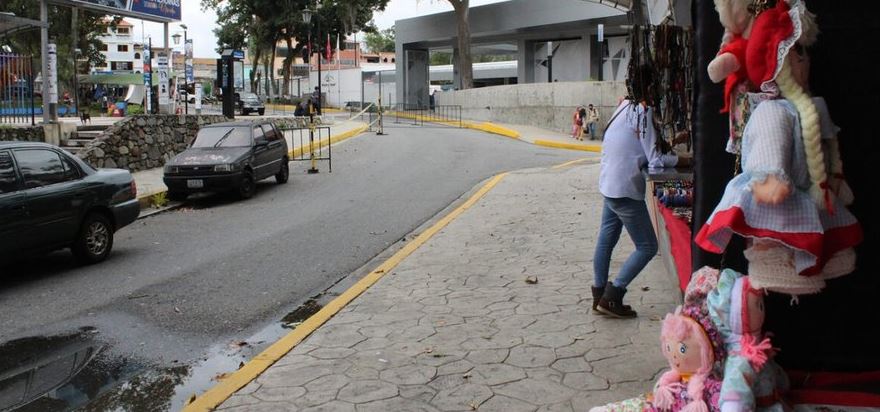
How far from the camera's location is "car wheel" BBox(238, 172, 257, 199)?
14.8 metres

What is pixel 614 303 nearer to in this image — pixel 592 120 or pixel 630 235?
pixel 630 235

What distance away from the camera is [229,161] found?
578 inches

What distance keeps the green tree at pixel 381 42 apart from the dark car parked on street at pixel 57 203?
12833cm

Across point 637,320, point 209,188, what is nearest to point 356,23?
point 209,188

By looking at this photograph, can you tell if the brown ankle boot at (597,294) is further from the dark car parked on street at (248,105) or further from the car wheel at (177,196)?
the dark car parked on street at (248,105)

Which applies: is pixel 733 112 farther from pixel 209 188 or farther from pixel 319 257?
pixel 209 188

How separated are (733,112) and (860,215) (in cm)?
72

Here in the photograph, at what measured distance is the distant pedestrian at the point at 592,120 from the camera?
1139 inches

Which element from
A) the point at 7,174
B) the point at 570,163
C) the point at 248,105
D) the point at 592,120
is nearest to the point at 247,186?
the point at 7,174

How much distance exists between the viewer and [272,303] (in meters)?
7.28

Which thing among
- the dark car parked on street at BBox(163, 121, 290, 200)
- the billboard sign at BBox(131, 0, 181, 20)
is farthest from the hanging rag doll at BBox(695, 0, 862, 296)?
the billboard sign at BBox(131, 0, 181, 20)

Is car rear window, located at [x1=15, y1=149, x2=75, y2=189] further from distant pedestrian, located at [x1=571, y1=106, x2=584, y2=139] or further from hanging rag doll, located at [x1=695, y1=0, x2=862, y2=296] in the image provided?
distant pedestrian, located at [x1=571, y1=106, x2=584, y2=139]

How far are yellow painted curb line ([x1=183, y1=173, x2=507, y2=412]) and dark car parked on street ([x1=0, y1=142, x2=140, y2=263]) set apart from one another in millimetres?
3646

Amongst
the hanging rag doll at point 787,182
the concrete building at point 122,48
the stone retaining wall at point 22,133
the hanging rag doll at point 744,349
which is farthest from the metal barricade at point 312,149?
the concrete building at point 122,48
